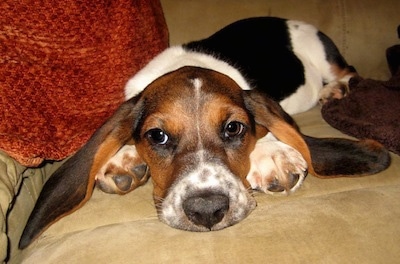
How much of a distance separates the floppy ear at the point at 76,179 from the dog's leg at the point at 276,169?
0.66m

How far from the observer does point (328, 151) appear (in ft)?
7.80

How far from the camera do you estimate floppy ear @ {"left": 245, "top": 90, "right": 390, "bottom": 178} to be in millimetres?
2320

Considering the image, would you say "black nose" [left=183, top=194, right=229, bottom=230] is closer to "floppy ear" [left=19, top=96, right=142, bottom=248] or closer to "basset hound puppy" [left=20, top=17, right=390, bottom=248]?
"basset hound puppy" [left=20, top=17, right=390, bottom=248]

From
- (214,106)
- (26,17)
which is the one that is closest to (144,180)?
(214,106)

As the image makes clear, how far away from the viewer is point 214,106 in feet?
7.82

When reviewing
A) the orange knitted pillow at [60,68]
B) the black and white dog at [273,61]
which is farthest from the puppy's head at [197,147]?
the black and white dog at [273,61]

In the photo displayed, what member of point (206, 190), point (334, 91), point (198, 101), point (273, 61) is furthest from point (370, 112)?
point (206, 190)

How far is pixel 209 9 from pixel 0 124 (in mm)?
1941

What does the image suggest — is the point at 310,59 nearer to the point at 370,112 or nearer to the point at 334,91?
the point at 334,91

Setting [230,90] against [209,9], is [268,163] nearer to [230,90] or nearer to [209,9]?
[230,90]

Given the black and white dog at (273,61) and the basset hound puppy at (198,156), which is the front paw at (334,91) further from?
the basset hound puppy at (198,156)

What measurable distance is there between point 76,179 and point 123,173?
242 millimetres

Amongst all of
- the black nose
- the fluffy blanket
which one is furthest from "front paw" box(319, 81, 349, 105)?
the black nose

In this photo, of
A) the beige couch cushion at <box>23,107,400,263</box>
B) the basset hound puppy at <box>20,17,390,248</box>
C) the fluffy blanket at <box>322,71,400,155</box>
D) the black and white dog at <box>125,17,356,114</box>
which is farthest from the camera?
the black and white dog at <box>125,17,356,114</box>
